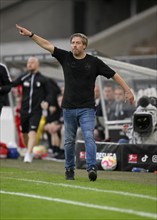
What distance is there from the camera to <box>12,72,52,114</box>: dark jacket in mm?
18375

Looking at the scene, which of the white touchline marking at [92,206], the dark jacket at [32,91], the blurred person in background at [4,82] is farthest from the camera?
the dark jacket at [32,91]

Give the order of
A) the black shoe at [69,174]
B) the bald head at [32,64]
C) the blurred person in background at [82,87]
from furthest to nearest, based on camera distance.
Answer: the bald head at [32,64] < the black shoe at [69,174] < the blurred person in background at [82,87]

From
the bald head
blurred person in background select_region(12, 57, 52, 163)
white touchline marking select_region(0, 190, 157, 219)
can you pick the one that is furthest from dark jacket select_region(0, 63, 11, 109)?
white touchline marking select_region(0, 190, 157, 219)

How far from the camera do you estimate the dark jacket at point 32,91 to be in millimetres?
18375

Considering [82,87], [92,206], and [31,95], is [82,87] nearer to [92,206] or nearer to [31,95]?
[92,206]

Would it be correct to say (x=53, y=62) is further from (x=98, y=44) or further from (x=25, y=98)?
(x=98, y=44)

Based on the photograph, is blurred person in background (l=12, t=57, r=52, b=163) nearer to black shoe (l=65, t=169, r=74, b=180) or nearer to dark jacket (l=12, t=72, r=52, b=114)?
dark jacket (l=12, t=72, r=52, b=114)

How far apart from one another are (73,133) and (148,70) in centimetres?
575

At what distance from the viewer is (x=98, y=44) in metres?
33.6

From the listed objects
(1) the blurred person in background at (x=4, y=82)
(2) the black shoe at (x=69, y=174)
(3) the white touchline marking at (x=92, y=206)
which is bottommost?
(3) the white touchline marking at (x=92, y=206)

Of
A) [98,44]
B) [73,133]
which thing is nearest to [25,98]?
[73,133]

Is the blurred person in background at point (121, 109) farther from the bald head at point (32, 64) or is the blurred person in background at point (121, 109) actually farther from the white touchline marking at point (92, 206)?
the white touchline marking at point (92, 206)

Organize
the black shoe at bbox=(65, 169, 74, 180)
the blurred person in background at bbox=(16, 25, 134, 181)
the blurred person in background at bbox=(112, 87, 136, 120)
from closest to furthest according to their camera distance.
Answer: the blurred person in background at bbox=(16, 25, 134, 181)
the black shoe at bbox=(65, 169, 74, 180)
the blurred person in background at bbox=(112, 87, 136, 120)

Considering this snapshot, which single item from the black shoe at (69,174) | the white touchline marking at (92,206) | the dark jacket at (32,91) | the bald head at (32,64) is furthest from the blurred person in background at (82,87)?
the dark jacket at (32,91)
